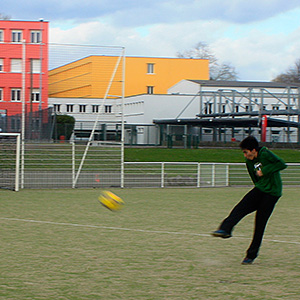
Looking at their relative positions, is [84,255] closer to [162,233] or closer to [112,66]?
[162,233]

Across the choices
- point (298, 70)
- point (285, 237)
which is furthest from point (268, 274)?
point (298, 70)

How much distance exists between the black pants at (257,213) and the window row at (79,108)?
1317cm

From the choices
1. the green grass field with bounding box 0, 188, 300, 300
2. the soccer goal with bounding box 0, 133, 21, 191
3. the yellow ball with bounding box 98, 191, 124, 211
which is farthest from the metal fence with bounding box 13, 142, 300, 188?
the yellow ball with bounding box 98, 191, 124, 211

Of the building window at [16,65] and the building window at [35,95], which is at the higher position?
the building window at [16,65]

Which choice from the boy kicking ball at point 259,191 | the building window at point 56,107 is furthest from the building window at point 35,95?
the boy kicking ball at point 259,191

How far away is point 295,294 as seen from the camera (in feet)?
18.4

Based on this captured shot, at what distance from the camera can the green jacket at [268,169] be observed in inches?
267

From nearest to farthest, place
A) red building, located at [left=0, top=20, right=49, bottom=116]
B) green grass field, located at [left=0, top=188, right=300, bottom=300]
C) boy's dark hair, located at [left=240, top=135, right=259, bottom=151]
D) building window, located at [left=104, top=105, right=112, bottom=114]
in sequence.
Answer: green grass field, located at [left=0, top=188, right=300, bottom=300] < boy's dark hair, located at [left=240, top=135, right=259, bottom=151] < red building, located at [left=0, top=20, right=49, bottom=116] < building window, located at [left=104, top=105, right=112, bottom=114]

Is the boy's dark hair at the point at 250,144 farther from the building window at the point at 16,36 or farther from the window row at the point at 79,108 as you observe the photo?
the building window at the point at 16,36

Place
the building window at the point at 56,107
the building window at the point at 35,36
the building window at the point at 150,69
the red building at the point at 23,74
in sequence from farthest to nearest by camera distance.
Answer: the building window at the point at 150,69
the building window at the point at 35,36
the building window at the point at 56,107
the red building at the point at 23,74

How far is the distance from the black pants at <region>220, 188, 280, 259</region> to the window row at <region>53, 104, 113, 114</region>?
43.2 ft

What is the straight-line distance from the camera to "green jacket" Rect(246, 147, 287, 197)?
6.77 meters

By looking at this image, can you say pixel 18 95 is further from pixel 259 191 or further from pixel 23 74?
pixel 259 191

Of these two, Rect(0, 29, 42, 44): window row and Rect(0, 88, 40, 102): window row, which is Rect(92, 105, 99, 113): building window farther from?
Rect(0, 29, 42, 44): window row
